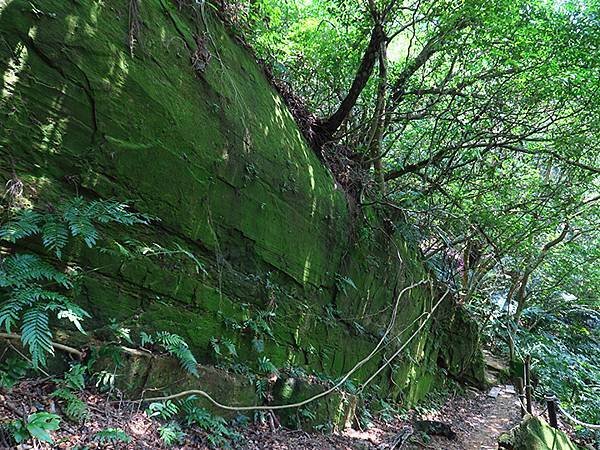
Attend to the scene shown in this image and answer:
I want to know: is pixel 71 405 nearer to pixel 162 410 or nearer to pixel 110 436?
pixel 110 436

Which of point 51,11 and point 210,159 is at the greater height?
point 51,11

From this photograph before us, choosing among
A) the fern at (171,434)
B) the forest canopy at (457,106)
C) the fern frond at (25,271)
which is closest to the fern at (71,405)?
the fern at (171,434)

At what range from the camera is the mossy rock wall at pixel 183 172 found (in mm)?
3098

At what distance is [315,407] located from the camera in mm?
5473

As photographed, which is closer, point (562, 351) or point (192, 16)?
point (192, 16)

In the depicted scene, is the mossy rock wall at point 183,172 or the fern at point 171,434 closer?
the mossy rock wall at point 183,172

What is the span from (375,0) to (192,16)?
11.3ft

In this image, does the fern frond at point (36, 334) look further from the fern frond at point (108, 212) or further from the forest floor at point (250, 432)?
the fern frond at point (108, 212)

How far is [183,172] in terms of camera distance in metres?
4.17

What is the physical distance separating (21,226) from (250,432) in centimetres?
316

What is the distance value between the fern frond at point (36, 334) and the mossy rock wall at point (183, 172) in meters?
0.68

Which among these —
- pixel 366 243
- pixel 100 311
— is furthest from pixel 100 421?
pixel 366 243

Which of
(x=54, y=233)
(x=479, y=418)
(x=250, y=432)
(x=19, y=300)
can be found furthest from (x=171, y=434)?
(x=479, y=418)

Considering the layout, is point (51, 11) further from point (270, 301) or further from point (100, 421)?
point (270, 301)
